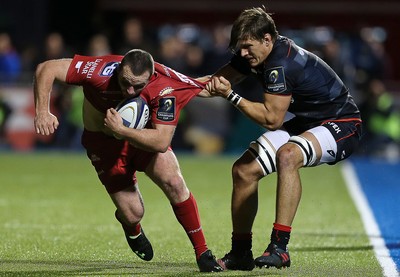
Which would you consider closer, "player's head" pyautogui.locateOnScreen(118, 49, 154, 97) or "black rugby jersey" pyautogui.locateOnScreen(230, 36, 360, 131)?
"player's head" pyautogui.locateOnScreen(118, 49, 154, 97)

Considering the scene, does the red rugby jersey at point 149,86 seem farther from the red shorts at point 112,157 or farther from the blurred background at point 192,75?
the blurred background at point 192,75

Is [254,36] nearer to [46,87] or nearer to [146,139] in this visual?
[146,139]

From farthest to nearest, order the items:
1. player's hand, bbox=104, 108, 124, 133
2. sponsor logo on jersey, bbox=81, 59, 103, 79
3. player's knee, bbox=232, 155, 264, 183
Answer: player's knee, bbox=232, 155, 264, 183, sponsor logo on jersey, bbox=81, 59, 103, 79, player's hand, bbox=104, 108, 124, 133

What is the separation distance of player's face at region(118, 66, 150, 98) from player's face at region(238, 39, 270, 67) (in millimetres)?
807

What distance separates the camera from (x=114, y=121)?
306 inches

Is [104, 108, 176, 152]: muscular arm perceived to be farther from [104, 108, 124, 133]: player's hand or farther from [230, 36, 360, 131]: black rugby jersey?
[230, 36, 360, 131]: black rugby jersey

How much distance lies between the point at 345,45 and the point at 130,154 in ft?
57.9

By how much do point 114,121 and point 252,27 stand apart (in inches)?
49.8

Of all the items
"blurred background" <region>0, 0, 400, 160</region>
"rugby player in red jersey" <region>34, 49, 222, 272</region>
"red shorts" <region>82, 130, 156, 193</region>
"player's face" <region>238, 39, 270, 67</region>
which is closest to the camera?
"rugby player in red jersey" <region>34, 49, 222, 272</region>

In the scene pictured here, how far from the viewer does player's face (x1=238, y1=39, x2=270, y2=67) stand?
824cm

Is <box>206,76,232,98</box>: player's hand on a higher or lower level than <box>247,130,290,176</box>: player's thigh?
higher

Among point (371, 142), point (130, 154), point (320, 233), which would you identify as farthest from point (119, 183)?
point (371, 142)

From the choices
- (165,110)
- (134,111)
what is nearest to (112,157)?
(134,111)

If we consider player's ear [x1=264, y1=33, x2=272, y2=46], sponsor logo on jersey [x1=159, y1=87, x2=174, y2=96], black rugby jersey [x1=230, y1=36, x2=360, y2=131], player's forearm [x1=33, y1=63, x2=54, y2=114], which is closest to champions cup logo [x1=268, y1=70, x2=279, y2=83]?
black rugby jersey [x1=230, y1=36, x2=360, y2=131]
